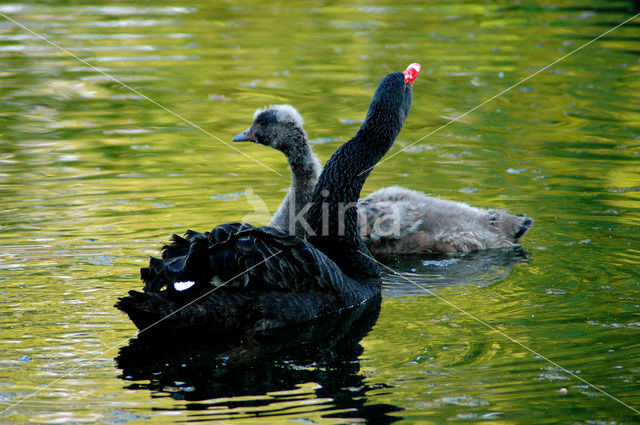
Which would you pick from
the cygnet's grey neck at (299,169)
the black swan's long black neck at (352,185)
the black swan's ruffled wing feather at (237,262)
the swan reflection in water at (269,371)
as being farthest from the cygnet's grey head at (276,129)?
the black swan's ruffled wing feather at (237,262)

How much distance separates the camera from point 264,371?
4.78 m

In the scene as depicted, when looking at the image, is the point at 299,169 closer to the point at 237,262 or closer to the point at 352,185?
the point at 352,185

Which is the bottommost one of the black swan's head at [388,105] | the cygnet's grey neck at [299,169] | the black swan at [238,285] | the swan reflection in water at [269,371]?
the swan reflection in water at [269,371]

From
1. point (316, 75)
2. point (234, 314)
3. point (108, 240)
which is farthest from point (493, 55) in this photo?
point (234, 314)

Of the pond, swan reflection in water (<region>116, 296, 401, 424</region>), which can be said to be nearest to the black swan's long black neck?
the pond

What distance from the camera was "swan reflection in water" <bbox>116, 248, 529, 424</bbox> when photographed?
427 centimetres

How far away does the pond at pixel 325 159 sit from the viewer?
14.7ft

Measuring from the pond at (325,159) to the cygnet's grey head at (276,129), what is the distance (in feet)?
2.19

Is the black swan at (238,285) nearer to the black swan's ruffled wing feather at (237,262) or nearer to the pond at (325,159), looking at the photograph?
the black swan's ruffled wing feather at (237,262)

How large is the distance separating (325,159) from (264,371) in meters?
4.35

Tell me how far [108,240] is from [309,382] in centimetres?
291

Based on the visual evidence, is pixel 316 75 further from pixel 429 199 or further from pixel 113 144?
pixel 429 199

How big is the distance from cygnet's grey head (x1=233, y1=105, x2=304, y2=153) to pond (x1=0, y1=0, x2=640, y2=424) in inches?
26.2

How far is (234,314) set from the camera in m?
5.23
